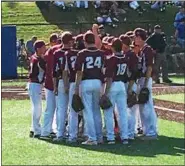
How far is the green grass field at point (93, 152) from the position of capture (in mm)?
9625

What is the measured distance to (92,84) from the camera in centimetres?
1073

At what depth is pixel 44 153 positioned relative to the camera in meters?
10.3

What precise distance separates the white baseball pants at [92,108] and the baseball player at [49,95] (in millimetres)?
807

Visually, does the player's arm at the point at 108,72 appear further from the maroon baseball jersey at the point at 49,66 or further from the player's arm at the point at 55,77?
the maroon baseball jersey at the point at 49,66

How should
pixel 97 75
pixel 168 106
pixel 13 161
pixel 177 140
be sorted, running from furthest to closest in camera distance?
pixel 168 106 < pixel 177 140 < pixel 97 75 < pixel 13 161

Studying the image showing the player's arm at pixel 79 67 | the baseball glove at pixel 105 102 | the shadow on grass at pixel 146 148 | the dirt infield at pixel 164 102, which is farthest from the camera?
the dirt infield at pixel 164 102

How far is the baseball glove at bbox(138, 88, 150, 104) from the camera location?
1132 cm

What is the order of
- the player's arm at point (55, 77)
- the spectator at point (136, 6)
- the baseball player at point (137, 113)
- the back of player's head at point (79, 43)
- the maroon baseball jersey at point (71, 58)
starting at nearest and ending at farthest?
the maroon baseball jersey at point (71, 58) < the player's arm at point (55, 77) < the back of player's head at point (79, 43) < the baseball player at point (137, 113) < the spectator at point (136, 6)

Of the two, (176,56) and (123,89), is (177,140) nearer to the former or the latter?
(123,89)

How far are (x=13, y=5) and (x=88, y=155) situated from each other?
17.2 metres

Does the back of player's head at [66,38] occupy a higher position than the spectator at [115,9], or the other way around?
the spectator at [115,9]

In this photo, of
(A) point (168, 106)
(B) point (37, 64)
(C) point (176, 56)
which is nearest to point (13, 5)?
(C) point (176, 56)

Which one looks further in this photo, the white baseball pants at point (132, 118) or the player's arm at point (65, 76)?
the white baseball pants at point (132, 118)

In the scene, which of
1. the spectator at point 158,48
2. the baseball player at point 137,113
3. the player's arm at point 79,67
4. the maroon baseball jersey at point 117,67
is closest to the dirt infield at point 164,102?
the spectator at point 158,48
